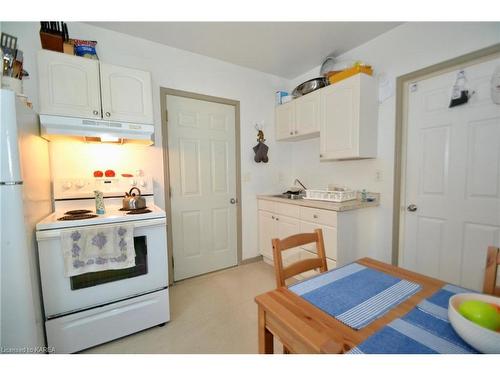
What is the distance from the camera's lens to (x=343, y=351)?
1.86 feet

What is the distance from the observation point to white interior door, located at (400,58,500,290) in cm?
156

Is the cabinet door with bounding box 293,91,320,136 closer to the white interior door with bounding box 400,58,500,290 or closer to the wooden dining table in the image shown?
the white interior door with bounding box 400,58,500,290

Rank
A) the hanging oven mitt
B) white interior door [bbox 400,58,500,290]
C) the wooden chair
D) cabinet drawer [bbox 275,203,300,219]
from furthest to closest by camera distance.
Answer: the hanging oven mitt, cabinet drawer [bbox 275,203,300,219], white interior door [bbox 400,58,500,290], the wooden chair

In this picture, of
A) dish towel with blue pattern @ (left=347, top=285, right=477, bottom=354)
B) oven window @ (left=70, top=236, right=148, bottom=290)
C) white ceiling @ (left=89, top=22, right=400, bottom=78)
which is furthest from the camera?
white ceiling @ (left=89, top=22, right=400, bottom=78)

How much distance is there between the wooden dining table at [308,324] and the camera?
591mm

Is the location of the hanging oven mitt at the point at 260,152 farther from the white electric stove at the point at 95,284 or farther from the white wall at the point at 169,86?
the white electric stove at the point at 95,284

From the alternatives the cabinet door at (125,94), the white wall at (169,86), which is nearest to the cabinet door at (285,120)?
the white wall at (169,86)

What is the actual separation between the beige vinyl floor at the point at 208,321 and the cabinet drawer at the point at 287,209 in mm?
763

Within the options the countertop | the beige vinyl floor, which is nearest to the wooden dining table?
the beige vinyl floor

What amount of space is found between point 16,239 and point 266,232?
7.26 ft

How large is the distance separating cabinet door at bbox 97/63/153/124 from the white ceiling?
0.55 meters

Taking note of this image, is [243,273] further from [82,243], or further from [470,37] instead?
[470,37]

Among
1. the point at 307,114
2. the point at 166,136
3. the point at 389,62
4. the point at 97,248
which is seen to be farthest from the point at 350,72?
the point at 97,248
